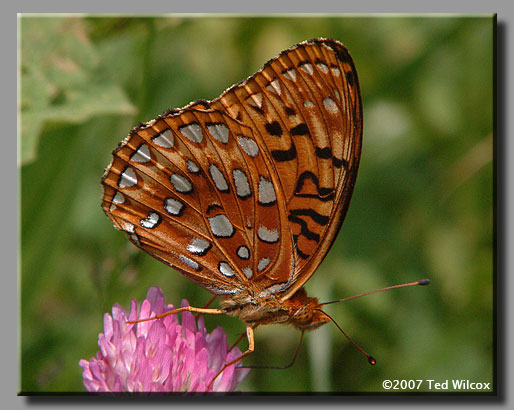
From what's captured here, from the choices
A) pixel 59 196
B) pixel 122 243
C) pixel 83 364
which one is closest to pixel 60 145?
pixel 59 196

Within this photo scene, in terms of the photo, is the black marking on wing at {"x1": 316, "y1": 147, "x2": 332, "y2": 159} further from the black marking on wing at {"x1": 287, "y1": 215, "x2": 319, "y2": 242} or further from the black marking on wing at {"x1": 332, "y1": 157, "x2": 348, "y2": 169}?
the black marking on wing at {"x1": 287, "y1": 215, "x2": 319, "y2": 242}

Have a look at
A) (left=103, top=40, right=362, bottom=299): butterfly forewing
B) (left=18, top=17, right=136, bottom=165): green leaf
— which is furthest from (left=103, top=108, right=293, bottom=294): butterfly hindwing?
(left=18, top=17, right=136, bottom=165): green leaf

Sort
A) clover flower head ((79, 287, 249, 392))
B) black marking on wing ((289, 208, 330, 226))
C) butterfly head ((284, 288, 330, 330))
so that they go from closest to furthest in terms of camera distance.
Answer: clover flower head ((79, 287, 249, 392)) → black marking on wing ((289, 208, 330, 226)) → butterfly head ((284, 288, 330, 330))

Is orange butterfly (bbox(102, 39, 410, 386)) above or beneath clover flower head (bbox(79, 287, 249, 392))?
above

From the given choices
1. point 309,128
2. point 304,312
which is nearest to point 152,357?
point 304,312

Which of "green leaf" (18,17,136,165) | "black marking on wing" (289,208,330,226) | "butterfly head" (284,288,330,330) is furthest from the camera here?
"green leaf" (18,17,136,165)

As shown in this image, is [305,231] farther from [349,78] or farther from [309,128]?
[349,78]

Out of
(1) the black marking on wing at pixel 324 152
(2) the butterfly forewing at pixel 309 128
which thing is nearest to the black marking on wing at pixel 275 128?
(2) the butterfly forewing at pixel 309 128
